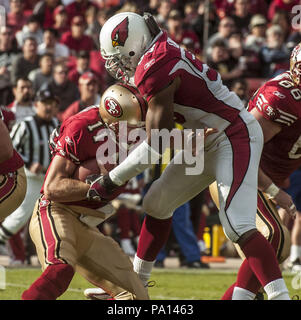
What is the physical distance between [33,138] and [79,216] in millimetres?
3869

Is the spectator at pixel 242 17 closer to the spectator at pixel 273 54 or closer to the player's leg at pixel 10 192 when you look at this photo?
the spectator at pixel 273 54

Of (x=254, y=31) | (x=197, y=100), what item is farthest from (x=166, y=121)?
(x=254, y=31)

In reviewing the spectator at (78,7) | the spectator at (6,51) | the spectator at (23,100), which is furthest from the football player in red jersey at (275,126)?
the spectator at (78,7)

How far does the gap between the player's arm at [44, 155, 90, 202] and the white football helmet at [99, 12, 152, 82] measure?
0.57 m

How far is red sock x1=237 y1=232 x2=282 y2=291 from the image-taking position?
14.9 ft

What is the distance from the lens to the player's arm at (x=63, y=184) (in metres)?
4.64

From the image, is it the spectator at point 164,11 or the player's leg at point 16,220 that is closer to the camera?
the player's leg at point 16,220

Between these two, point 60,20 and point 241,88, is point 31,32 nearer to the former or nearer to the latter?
point 60,20

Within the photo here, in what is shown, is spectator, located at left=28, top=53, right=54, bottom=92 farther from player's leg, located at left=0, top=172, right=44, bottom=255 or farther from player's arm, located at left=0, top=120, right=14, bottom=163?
player's arm, located at left=0, top=120, right=14, bottom=163

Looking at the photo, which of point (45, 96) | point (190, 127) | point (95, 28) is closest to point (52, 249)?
point (190, 127)

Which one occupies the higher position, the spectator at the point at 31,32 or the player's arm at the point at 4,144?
the player's arm at the point at 4,144

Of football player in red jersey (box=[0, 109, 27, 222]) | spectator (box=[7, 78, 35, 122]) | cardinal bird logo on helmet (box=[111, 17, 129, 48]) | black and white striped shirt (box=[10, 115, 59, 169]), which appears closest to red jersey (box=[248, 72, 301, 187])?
cardinal bird logo on helmet (box=[111, 17, 129, 48])

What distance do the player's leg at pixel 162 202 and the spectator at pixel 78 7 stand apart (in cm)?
824
